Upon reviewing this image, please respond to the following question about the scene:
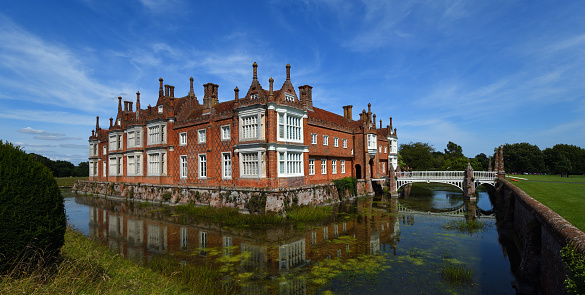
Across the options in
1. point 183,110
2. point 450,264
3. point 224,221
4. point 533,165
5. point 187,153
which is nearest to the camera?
point 450,264

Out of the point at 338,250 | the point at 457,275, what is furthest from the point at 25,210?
the point at 457,275

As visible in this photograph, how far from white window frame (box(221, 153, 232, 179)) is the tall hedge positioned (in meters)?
17.9

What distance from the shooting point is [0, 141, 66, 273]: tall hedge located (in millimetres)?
5922

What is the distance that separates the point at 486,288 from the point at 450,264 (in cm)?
201

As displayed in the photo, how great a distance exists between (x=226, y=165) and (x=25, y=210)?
19.0m

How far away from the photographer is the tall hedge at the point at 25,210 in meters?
5.92

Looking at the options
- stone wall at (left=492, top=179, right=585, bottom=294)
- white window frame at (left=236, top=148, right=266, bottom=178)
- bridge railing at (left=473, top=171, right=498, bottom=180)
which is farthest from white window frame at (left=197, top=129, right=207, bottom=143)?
bridge railing at (left=473, top=171, right=498, bottom=180)

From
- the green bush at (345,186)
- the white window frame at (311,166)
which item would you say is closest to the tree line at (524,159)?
the green bush at (345,186)

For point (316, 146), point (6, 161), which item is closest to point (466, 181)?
point (316, 146)

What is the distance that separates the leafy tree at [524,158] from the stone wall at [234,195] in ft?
189

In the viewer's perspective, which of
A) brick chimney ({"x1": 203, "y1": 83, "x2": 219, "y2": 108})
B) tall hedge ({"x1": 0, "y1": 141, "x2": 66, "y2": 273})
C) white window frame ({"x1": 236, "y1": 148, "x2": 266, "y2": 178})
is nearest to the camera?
tall hedge ({"x1": 0, "y1": 141, "x2": 66, "y2": 273})

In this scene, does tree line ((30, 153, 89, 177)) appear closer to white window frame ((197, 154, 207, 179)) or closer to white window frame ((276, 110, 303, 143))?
white window frame ((197, 154, 207, 179))

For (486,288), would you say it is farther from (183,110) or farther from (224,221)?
(183,110)

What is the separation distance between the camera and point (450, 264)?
11023 mm
